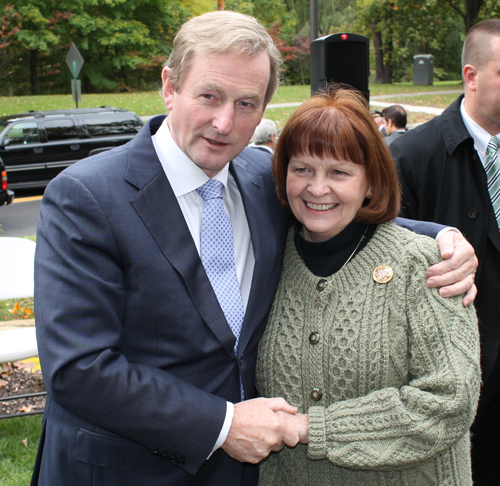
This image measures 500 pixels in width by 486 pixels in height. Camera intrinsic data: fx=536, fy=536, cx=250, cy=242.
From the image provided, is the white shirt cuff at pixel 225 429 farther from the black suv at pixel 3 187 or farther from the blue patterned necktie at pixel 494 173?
the black suv at pixel 3 187

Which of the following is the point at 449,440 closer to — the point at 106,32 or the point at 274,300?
the point at 274,300

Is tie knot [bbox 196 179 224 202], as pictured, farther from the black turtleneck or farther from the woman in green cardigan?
the black turtleneck

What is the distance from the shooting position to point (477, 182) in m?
2.85

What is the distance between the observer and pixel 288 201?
2.25 metres

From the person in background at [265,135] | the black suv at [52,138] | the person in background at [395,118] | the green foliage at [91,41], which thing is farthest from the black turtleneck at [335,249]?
the green foliage at [91,41]

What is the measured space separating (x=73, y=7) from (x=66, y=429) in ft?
109

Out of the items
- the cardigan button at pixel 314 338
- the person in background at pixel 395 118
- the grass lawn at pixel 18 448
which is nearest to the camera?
the cardigan button at pixel 314 338

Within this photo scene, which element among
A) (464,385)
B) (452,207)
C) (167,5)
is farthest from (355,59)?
(167,5)

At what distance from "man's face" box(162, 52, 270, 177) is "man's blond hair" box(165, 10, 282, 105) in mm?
23

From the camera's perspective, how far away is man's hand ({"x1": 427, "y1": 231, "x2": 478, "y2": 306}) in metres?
1.87

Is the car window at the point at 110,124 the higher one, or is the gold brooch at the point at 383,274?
the gold brooch at the point at 383,274

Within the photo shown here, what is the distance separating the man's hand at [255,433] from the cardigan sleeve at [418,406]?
119 millimetres

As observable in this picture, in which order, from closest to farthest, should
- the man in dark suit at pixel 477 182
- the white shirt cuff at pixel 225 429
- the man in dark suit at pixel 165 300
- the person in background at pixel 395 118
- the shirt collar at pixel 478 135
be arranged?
1. the man in dark suit at pixel 165 300
2. the white shirt cuff at pixel 225 429
3. the man in dark suit at pixel 477 182
4. the shirt collar at pixel 478 135
5. the person in background at pixel 395 118

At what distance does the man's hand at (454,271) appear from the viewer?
6.12ft
